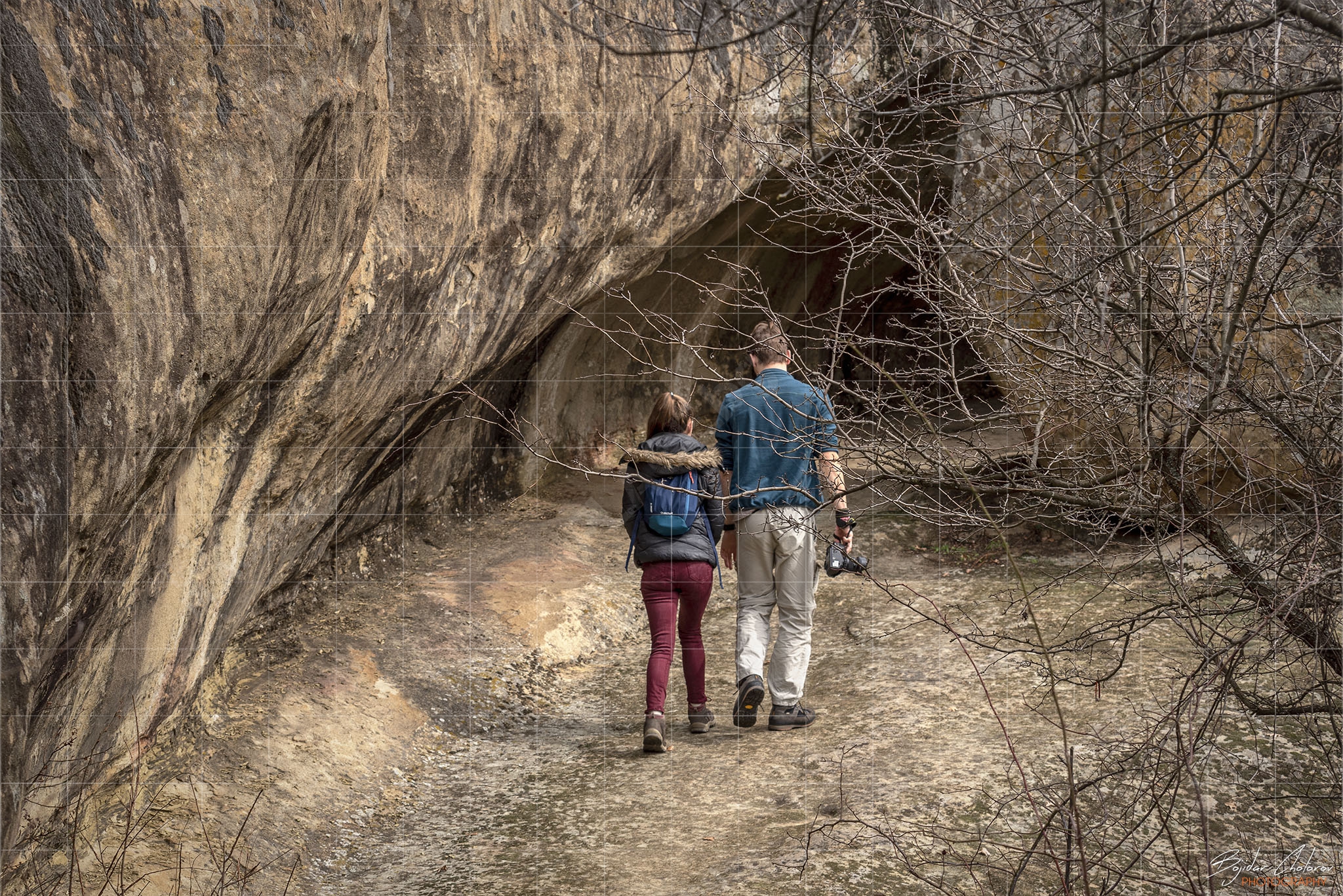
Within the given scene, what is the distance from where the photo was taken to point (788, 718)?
4.65 meters

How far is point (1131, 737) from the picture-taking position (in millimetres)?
3951

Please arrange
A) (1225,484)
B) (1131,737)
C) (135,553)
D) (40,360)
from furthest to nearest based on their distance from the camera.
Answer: (1225,484)
(1131,737)
(135,553)
(40,360)

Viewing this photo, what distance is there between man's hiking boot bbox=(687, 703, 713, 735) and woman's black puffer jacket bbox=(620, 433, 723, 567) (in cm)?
70

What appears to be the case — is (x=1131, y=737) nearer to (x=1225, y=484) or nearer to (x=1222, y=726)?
(x=1222, y=726)

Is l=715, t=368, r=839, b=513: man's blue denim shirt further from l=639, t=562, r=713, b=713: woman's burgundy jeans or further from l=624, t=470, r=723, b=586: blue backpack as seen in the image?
l=639, t=562, r=713, b=713: woman's burgundy jeans

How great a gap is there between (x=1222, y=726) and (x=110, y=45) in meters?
4.55

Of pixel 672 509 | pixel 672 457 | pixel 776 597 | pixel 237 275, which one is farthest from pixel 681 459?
pixel 237 275

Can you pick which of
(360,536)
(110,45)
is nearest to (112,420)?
(110,45)

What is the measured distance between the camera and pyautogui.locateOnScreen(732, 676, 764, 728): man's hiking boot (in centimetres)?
451

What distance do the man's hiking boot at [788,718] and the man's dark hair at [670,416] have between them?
4.33 feet

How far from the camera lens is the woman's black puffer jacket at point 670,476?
4488 millimetres

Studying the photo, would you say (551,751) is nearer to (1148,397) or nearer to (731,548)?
(731,548)

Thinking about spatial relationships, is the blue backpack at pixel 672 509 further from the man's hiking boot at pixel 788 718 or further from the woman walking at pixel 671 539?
the man's hiking boot at pixel 788 718

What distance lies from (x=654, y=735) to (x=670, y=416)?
138 cm
